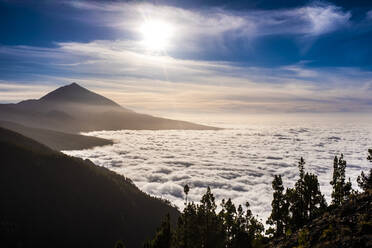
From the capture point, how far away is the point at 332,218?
113 ft

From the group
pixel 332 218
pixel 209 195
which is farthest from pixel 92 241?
pixel 332 218

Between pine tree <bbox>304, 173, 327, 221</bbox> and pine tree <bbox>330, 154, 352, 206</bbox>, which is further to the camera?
pine tree <bbox>330, 154, 352, 206</bbox>

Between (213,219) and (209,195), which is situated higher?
(209,195)

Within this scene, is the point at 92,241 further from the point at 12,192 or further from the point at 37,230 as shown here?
the point at 12,192

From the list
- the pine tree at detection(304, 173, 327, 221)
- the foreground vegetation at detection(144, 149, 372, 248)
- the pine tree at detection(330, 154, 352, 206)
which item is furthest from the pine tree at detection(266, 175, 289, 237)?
the pine tree at detection(330, 154, 352, 206)

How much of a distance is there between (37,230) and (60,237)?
14903mm

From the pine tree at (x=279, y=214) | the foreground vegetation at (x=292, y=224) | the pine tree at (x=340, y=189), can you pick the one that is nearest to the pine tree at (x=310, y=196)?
the foreground vegetation at (x=292, y=224)

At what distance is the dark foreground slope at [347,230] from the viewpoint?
24.0 m

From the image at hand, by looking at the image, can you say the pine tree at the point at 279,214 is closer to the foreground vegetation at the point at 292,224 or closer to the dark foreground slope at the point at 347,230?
the foreground vegetation at the point at 292,224

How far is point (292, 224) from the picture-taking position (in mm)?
56406

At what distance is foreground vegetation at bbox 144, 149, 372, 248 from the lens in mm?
27797

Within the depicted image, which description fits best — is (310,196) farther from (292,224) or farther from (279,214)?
(292,224)

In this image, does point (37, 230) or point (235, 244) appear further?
point (37, 230)

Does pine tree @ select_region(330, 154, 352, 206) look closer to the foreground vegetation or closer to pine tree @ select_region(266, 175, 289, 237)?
the foreground vegetation
